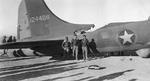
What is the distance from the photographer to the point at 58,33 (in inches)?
505

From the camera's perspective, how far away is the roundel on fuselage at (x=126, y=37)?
9562 mm

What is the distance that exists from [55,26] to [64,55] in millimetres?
2439

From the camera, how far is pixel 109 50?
33.8ft

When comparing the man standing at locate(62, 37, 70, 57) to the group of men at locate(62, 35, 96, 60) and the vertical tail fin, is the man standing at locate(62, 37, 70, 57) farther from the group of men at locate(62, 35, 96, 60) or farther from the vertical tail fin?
the vertical tail fin

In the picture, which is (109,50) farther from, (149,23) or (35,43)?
(35,43)

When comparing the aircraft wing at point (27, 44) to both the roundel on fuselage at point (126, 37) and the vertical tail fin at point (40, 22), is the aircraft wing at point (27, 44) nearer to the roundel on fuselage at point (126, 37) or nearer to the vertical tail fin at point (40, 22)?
the vertical tail fin at point (40, 22)

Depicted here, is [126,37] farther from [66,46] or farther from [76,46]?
[66,46]

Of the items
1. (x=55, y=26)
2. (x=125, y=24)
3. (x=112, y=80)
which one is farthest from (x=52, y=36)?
(x=112, y=80)

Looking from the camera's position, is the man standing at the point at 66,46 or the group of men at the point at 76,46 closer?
the group of men at the point at 76,46

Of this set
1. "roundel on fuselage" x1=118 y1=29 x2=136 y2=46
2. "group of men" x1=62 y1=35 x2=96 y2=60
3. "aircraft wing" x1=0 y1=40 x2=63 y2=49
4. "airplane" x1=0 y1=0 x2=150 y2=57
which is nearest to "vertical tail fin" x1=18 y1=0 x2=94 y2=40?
"airplane" x1=0 y1=0 x2=150 y2=57

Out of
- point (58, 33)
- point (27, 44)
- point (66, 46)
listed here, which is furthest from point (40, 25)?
point (66, 46)

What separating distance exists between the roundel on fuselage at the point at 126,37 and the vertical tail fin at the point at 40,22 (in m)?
4.02

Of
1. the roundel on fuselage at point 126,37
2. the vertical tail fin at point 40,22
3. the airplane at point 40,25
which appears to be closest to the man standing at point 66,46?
the airplane at point 40,25

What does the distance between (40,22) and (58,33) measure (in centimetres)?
148
